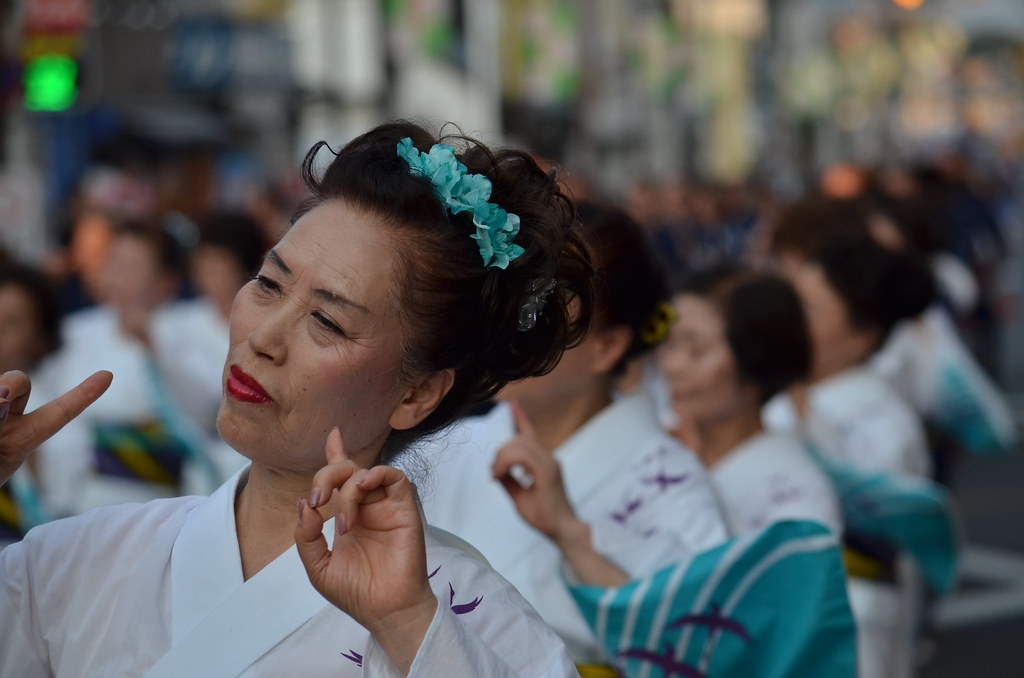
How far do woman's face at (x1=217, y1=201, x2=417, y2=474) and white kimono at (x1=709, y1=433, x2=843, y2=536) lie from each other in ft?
6.08

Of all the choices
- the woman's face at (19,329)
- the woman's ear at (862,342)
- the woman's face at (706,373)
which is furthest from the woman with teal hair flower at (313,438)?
the woman's face at (19,329)

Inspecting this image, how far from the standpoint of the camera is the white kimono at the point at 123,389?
17.0ft

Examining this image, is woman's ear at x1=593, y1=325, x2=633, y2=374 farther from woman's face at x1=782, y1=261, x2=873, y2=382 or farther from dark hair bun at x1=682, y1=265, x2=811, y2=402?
woman's face at x1=782, y1=261, x2=873, y2=382

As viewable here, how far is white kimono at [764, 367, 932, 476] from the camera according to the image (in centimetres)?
476

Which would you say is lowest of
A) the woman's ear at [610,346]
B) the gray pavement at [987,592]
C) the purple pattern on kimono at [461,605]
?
the gray pavement at [987,592]


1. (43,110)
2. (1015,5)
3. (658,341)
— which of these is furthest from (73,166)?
(1015,5)

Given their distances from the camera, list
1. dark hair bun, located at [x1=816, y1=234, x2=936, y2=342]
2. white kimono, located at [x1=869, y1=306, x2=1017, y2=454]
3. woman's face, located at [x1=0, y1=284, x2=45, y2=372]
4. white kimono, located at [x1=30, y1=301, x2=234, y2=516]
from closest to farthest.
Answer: dark hair bun, located at [x1=816, y1=234, x2=936, y2=342]
white kimono, located at [x1=30, y1=301, x2=234, y2=516]
woman's face, located at [x1=0, y1=284, x2=45, y2=372]
white kimono, located at [x1=869, y1=306, x2=1017, y2=454]

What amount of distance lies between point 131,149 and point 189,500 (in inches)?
493

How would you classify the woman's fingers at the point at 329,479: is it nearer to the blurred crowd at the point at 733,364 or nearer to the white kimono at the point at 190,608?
the white kimono at the point at 190,608

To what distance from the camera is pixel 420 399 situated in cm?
218

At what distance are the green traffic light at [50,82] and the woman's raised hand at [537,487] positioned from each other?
757cm

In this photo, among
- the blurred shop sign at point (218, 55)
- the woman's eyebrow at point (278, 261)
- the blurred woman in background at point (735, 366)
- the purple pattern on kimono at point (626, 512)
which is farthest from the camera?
the blurred shop sign at point (218, 55)

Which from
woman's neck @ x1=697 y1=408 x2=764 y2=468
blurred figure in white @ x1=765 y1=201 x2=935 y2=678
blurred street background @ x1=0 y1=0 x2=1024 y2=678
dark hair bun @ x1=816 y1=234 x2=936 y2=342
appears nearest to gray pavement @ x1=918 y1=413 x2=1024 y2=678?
blurred street background @ x1=0 y1=0 x2=1024 y2=678

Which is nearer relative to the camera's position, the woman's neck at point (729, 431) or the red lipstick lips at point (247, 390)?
the red lipstick lips at point (247, 390)
